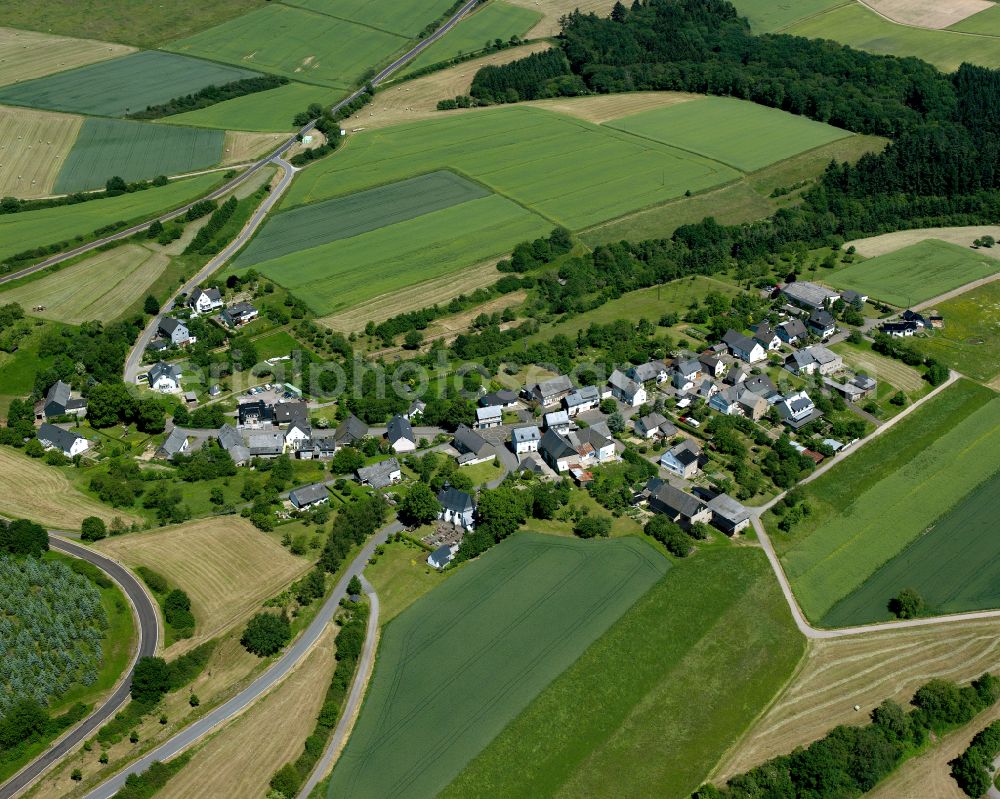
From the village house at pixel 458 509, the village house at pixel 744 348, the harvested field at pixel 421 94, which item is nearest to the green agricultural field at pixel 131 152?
the harvested field at pixel 421 94

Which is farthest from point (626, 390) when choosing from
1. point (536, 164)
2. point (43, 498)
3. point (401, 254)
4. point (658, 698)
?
point (536, 164)

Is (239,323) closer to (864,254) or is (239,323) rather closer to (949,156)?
(864,254)

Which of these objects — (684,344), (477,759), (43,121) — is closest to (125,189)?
(43,121)

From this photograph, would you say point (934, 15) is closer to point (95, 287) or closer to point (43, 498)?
point (95, 287)

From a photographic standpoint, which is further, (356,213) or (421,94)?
(421,94)

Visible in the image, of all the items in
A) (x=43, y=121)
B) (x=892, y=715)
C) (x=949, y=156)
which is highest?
(x=43, y=121)

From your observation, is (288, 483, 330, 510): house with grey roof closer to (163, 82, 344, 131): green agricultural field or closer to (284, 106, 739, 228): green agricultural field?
(284, 106, 739, 228): green agricultural field
